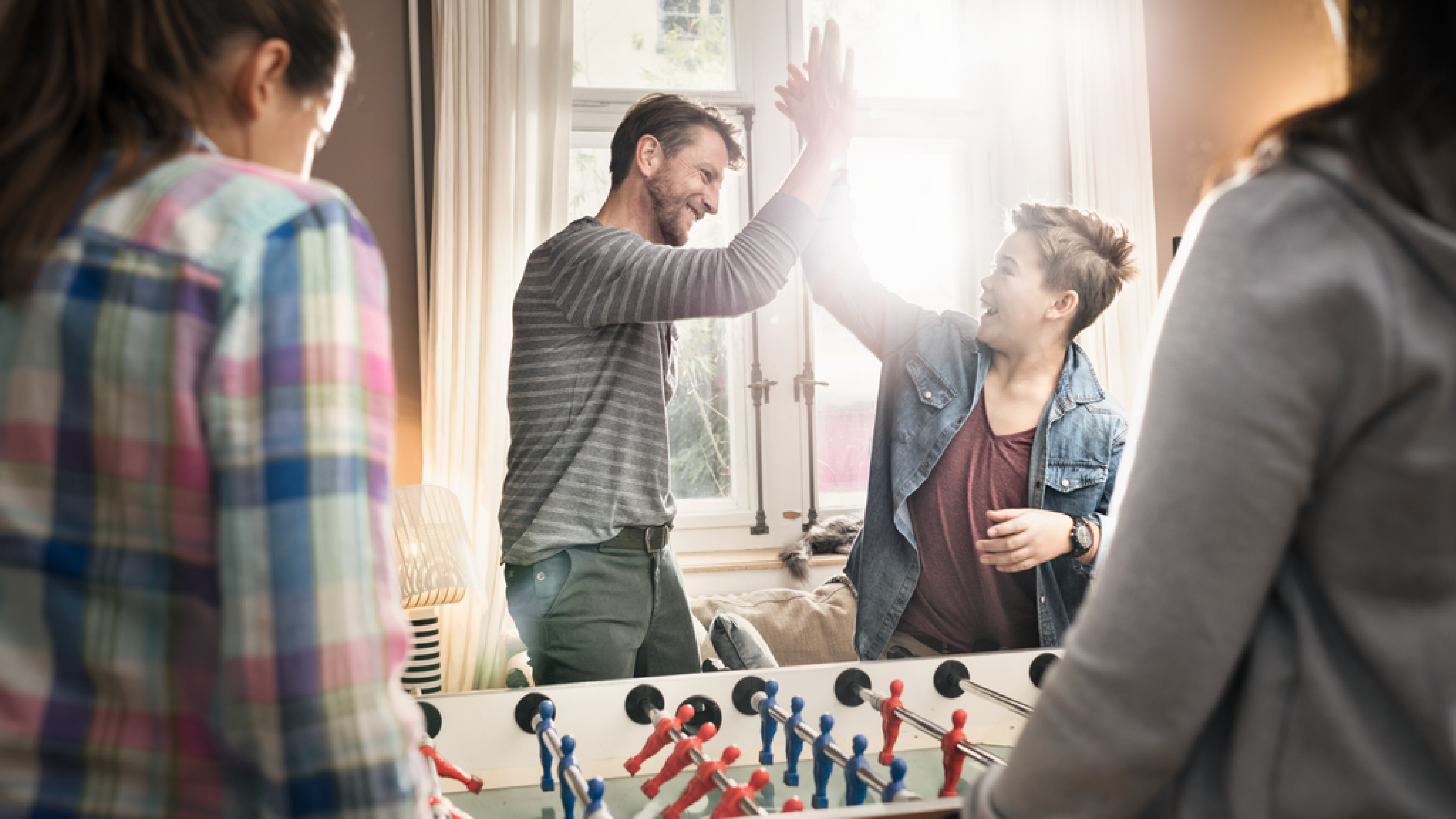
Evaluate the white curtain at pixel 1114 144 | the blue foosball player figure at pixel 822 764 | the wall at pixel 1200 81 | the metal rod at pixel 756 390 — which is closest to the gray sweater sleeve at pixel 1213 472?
the blue foosball player figure at pixel 822 764

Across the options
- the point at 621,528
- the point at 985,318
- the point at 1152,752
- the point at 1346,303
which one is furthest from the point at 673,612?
the point at 1346,303

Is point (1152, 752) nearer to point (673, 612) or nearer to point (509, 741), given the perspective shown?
point (509, 741)

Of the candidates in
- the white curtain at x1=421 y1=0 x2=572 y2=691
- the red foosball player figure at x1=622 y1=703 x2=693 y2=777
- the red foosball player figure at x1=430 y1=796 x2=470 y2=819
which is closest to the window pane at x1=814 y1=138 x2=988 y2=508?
the white curtain at x1=421 y1=0 x2=572 y2=691

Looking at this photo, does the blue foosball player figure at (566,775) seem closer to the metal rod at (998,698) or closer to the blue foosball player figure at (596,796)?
the blue foosball player figure at (596,796)

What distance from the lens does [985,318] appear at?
1945 mm

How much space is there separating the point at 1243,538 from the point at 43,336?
64 cm

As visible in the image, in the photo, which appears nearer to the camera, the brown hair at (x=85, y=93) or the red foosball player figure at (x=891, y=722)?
the brown hair at (x=85, y=93)

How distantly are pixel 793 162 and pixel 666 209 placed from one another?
148 cm

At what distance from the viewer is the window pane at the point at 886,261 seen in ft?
10.3

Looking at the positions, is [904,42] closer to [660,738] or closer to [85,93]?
[660,738]

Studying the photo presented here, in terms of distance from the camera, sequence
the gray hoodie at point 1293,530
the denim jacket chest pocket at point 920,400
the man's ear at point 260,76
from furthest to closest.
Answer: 1. the denim jacket chest pocket at point 920,400
2. the man's ear at point 260,76
3. the gray hoodie at point 1293,530

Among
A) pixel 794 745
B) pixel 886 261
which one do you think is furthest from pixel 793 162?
pixel 794 745

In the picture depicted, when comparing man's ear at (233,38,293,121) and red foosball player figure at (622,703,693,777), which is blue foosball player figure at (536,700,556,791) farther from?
man's ear at (233,38,293,121)

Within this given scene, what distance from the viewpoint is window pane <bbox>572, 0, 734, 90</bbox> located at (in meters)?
2.98
